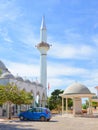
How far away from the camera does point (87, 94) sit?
42.0m

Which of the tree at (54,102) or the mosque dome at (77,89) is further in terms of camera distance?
the tree at (54,102)

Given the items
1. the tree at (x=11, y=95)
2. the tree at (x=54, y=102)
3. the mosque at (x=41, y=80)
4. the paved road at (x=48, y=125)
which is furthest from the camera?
the tree at (x=54, y=102)

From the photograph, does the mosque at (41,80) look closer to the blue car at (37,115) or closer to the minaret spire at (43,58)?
the minaret spire at (43,58)

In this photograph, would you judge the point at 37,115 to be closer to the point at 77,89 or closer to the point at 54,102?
the point at 77,89

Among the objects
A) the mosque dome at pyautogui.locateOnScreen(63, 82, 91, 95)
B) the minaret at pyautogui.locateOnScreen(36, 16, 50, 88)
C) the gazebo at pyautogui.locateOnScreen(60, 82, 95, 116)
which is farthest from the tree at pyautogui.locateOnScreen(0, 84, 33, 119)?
the minaret at pyautogui.locateOnScreen(36, 16, 50, 88)

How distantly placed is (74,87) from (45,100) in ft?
59.3

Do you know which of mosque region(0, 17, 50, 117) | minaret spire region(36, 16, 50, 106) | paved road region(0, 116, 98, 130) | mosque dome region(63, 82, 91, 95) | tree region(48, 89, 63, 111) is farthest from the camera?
tree region(48, 89, 63, 111)

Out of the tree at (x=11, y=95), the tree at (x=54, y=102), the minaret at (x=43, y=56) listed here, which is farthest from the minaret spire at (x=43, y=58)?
the tree at (x=11, y=95)

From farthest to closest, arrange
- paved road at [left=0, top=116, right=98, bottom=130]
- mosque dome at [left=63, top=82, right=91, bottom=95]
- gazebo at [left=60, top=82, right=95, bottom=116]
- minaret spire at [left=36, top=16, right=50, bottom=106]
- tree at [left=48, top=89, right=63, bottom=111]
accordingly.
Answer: tree at [left=48, top=89, right=63, bottom=111]
minaret spire at [left=36, top=16, right=50, bottom=106]
mosque dome at [left=63, top=82, right=91, bottom=95]
gazebo at [left=60, top=82, right=95, bottom=116]
paved road at [left=0, top=116, right=98, bottom=130]

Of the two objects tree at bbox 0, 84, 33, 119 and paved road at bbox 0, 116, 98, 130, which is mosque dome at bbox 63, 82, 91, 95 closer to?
tree at bbox 0, 84, 33, 119

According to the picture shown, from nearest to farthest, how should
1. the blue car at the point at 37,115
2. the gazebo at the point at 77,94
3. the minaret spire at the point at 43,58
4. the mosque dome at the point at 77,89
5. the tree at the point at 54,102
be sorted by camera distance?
the blue car at the point at 37,115, the gazebo at the point at 77,94, the mosque dome at the point at 77,89, the minaret spire at the point at 43,58, the tree at the point at 54,102

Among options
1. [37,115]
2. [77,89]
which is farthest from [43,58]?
[37,115]

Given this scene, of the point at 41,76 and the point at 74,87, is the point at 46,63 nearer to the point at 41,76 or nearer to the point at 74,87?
the point at 41,76

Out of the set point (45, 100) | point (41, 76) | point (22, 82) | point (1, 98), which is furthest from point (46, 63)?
point (1, 98)
